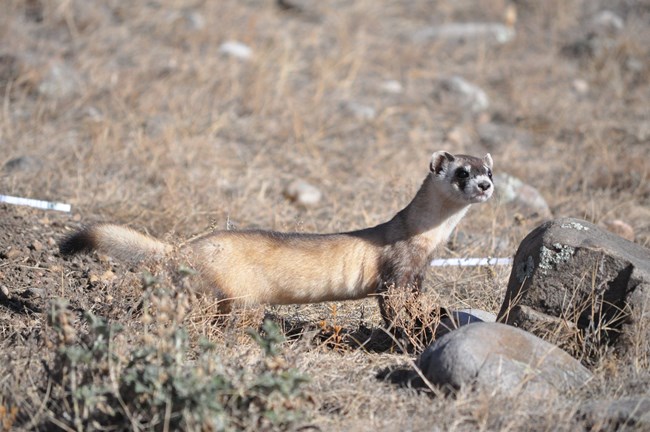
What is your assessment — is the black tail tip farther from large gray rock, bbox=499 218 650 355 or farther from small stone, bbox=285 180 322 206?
small stone, bbox=285 180 322 206

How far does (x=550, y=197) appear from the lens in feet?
31.4

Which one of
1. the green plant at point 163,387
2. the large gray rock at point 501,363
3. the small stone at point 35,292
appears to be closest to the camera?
the green plant at point 163,387

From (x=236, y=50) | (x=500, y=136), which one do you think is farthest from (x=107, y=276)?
(x=236, y=50)

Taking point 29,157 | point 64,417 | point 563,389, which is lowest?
point 29,157

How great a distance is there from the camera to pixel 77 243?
5.26 m

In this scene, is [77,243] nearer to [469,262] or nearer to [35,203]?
[35,203]

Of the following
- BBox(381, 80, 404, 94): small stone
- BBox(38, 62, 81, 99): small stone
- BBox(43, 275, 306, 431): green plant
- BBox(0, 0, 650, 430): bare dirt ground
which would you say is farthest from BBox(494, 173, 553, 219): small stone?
BBox(38, 62, 81, 99): small stone

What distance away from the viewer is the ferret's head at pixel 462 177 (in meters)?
5.78

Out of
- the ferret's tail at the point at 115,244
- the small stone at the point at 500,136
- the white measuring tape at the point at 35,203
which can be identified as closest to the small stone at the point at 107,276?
the ferret's tail at the point at 115,244

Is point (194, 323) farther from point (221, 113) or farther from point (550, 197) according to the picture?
point (221, 113)

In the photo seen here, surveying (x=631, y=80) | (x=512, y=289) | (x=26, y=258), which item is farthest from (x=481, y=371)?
(x=631, y=80)

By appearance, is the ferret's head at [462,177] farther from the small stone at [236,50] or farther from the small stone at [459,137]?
the small stone at [236,50]

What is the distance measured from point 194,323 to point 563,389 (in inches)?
87.7

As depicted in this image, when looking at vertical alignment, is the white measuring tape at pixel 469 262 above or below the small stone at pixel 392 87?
below
